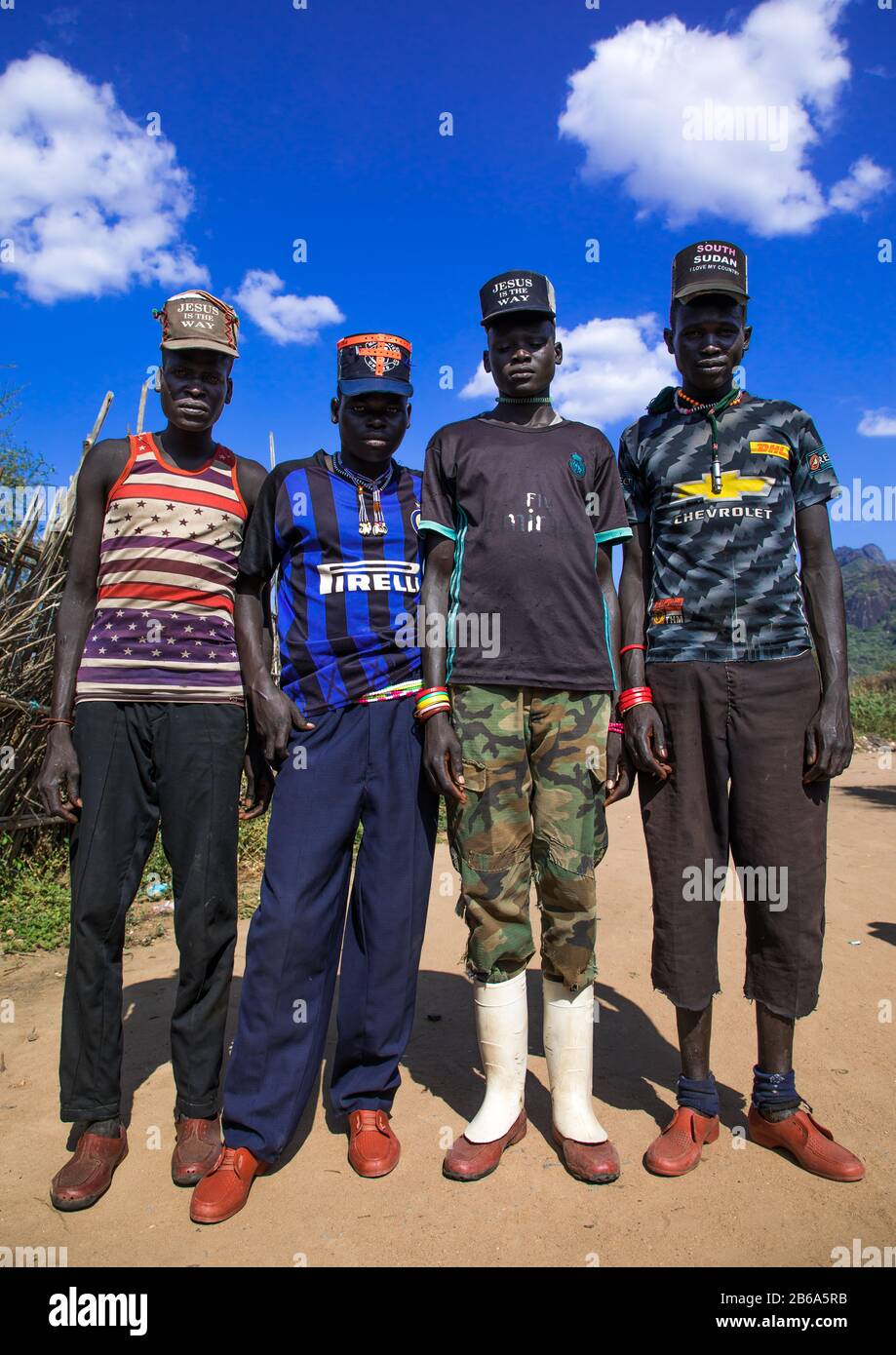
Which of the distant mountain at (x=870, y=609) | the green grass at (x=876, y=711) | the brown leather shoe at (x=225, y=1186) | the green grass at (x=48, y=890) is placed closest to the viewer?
the brown leather shoe at (x=225, y=1186)

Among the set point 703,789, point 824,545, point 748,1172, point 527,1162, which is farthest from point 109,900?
point 824,545

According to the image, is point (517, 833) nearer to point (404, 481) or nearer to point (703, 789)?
point (703, 789)

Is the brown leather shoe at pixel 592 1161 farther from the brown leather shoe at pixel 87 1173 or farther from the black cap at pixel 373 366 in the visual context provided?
the black cap at pixel 373 366

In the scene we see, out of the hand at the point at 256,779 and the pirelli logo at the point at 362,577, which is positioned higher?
the pirelli logo at the point at 362,577

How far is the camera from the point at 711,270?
104 inches

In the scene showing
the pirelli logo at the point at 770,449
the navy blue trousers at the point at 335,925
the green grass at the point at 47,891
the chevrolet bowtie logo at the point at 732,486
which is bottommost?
the green grass at the point at 47,891

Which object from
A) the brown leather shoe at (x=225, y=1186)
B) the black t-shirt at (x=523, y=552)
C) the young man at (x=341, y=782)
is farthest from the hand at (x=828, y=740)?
the brown leather shoe at (x=225, y=1186)

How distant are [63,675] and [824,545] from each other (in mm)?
2297

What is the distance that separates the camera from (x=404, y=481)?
2.79 metres

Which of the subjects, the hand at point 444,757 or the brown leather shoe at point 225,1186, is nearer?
the brown leather shoe at point 225,1186

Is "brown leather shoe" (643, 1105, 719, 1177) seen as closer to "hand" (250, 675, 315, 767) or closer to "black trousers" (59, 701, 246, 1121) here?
"black trousers" (59, 701, 246, 1121)

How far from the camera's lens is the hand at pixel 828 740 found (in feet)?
8.27

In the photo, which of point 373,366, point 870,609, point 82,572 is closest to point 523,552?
point 373,366

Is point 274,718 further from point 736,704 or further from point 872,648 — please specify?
point 872,648
